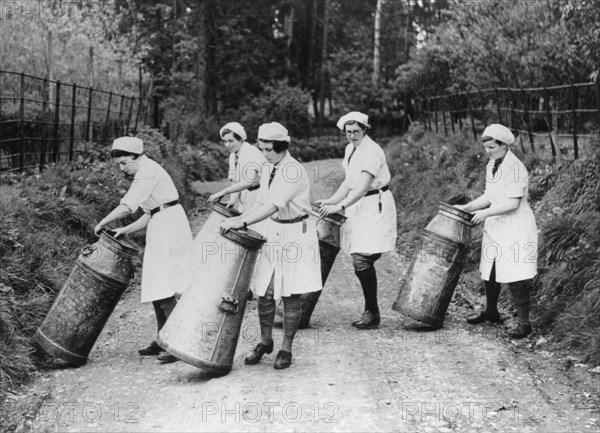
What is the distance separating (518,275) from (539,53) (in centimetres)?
849

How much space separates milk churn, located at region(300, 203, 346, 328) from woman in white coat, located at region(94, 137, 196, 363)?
1.20 m

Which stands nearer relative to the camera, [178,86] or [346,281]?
[346,281]

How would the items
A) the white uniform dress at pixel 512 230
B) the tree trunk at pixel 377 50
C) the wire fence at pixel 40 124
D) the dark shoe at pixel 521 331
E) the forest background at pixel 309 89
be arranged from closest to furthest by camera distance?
1. the white uniform dress at pixel 512 230
2. the dark shoe at pixel 521 331
3. the forest background at pixel 309 89
4. the wire fence at pixel 40 124
5. the tree trunk at pixel 377 50

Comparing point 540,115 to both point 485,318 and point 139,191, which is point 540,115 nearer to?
point 485,318

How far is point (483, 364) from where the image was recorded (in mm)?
6055

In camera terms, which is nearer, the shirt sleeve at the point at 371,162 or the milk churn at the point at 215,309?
the milk churn at the point at 215,309

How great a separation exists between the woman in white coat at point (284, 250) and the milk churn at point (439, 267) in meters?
1.31

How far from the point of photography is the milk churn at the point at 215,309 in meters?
5.53

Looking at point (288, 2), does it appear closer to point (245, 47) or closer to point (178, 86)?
point (245, 47)

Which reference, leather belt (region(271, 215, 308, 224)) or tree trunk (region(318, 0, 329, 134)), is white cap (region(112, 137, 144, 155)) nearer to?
leather belt (region(271, 215, 308, 224))

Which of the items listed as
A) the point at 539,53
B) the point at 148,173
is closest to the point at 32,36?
the point at 539,53

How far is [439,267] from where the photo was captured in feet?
22.8

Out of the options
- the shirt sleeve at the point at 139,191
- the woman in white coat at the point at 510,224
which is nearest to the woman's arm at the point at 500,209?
the woman in white coat at the point at 510,224

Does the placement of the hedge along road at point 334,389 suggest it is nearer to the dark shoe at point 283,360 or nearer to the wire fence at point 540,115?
the dark shoe at point 283,360
